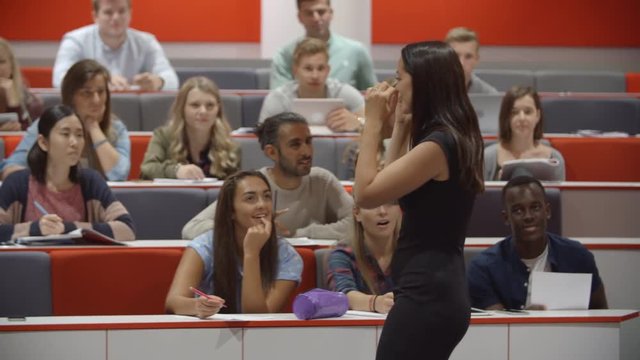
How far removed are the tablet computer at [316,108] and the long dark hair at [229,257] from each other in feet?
6.18

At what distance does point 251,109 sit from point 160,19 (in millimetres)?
2836

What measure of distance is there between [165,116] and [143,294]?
8.04 ft

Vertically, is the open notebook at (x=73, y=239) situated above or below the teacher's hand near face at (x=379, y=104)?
below

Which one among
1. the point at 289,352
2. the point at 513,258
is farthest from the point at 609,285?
the point at 289,352

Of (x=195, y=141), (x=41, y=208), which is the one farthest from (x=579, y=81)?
(x=41, y=208)

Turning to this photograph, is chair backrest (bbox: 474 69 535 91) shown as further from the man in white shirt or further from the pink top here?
the pink top

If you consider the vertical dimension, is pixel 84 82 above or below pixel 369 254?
above

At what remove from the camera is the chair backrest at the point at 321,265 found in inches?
136

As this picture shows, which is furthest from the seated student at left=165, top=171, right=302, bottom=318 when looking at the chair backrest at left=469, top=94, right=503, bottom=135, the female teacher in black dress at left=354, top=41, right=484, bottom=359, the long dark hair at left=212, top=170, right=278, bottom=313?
the chair backrest at left=469, top=94, right=503, bottom=135

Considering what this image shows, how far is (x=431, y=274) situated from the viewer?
2205mm

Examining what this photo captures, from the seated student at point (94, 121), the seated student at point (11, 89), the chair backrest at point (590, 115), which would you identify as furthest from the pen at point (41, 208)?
the chair backrest at point (590, 115)

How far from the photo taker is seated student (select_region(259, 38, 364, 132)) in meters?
5.42

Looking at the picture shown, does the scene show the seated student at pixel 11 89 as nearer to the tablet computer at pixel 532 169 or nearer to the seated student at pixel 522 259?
the tablet computer at pixel 532 169

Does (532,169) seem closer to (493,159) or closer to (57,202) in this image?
(493,159)
